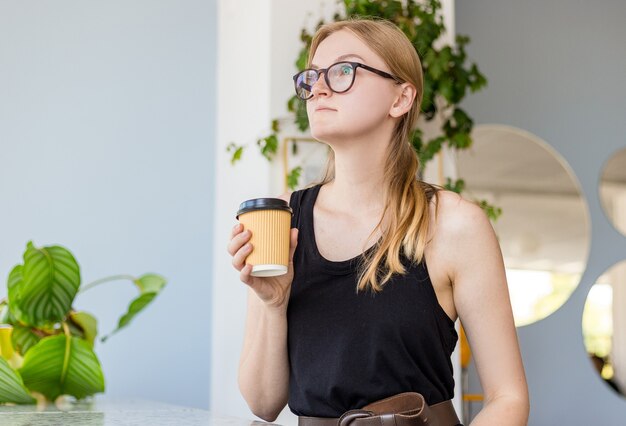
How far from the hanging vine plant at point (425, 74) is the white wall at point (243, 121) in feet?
0.19

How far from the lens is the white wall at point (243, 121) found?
2967mm

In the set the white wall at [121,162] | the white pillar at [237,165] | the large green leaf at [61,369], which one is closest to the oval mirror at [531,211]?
the white pillar at [237,165]

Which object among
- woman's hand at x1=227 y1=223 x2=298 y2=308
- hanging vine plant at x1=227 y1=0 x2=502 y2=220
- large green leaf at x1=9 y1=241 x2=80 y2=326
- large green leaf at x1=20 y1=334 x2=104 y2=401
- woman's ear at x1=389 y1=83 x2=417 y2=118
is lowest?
large green leaf at x1=20 y1=334 x2=104 y2=401

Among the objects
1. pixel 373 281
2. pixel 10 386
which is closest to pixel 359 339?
pixel 373 281

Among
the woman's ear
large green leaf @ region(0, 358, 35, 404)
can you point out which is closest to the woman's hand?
the woman's ear

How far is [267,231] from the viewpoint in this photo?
115 cm

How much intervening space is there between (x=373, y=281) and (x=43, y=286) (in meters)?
0.96

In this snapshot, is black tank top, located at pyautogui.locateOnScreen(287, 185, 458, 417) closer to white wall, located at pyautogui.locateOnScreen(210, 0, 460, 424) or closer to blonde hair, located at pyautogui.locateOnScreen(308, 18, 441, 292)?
blonde hair, located at pyautogui.locateOnScreen(308, 18, 441, 292)

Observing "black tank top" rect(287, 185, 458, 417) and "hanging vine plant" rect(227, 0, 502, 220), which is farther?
"hanging vine plant" rect(227, 0, 502, 220)

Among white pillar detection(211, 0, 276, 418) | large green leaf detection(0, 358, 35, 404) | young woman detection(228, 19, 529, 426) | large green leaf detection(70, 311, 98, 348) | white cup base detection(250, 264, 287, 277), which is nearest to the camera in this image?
white cup base detection(250, 264, 287, 277)

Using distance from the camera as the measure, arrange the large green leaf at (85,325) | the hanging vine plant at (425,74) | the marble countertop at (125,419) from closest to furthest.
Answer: the marble countertop at (125,419) → the large green leaf at (85,325) → the hanging vine plant at (425,74)

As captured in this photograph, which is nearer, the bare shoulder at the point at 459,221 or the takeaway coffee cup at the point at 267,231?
the takeaway coffee cup at the point at 267,231

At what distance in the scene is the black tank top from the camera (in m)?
1.25

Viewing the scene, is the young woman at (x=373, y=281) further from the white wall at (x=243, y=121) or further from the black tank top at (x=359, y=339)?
the white wall at (x=243, y=121)
